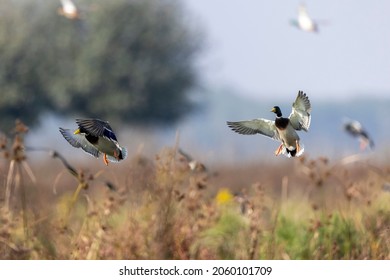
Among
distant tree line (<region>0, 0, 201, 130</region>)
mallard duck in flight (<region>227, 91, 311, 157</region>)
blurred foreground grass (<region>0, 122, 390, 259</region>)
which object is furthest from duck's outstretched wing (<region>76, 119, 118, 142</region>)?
distant tree line (<region>0, 0, 201, 130</region>)

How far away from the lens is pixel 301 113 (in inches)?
112

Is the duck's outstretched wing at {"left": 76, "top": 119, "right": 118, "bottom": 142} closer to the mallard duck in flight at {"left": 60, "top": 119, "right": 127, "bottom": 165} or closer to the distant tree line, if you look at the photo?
the mallard duck in flight at {"left": 60, "top": 119, "right": 127, "bottom": 165}

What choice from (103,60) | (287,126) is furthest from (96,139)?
(103,60)

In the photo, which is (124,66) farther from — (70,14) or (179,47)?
(70,14)

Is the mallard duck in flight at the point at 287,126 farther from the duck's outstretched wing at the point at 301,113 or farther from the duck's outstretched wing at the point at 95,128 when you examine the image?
the duck's outstretched wing at the point at 95,128

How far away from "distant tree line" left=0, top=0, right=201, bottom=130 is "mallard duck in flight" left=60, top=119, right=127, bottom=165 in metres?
49.4

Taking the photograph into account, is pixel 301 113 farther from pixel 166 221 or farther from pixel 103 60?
pixel 103 60

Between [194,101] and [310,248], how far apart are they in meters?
51.1

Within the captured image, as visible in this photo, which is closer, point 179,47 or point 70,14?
point 70,14

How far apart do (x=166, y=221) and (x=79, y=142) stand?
1627mm

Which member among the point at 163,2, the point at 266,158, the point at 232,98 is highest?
the point at 232,98

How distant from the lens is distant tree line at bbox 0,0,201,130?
5338 cm

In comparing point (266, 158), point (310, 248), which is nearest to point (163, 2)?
point (266, 158)

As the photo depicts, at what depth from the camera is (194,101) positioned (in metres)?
57.6
